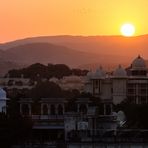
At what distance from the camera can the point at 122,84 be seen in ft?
274

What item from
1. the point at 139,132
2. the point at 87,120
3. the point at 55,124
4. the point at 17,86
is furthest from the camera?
the point at 17,86

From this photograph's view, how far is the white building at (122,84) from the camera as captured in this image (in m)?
82.1

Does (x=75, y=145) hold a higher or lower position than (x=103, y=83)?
lower

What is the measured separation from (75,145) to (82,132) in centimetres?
315

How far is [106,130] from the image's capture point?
40969 millimetres

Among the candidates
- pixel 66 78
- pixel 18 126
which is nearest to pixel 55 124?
pixel 18 126

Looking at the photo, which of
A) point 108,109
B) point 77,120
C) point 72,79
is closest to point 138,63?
point 108,109

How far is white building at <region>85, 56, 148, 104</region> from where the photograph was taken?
82.1 metres

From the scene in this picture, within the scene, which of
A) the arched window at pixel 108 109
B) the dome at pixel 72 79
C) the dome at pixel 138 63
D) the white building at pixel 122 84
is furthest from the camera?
the dome at pixel 72 79

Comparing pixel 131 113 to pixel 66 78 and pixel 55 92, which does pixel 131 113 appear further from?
pixel 66 78

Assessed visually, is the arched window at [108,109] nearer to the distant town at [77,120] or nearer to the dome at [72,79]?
the distant town at [77,120]

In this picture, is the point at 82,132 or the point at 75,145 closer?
the point at 75,145

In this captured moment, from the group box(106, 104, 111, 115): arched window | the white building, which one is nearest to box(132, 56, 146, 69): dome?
the white building

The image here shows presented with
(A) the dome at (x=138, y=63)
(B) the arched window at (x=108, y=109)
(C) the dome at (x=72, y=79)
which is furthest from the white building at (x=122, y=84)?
(C) the dome at (x=72, y=79)
